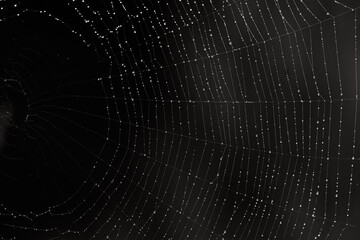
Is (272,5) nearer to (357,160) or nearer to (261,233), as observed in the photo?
(357,160)

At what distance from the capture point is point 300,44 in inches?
153

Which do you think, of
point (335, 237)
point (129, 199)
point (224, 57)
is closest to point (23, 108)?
point (129, 199)

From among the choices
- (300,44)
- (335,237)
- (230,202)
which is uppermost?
(300,44)

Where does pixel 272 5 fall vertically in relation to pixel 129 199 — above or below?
above

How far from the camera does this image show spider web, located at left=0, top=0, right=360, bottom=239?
379 cm

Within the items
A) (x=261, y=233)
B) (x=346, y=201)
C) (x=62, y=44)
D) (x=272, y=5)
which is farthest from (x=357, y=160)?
(x=62, y=44)

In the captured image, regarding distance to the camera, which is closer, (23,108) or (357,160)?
(23,108)

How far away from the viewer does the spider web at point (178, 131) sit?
12.4ft

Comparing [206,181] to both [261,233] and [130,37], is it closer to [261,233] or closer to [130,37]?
[261,233]

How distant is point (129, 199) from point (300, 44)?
1.21 m

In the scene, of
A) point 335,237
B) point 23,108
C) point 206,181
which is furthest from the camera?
point 206,181

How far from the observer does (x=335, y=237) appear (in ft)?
12.5

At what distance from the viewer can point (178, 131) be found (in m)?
4.12

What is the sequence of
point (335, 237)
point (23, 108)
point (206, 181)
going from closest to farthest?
point (23, 108) < point (335, 237) < point (206, 181)
